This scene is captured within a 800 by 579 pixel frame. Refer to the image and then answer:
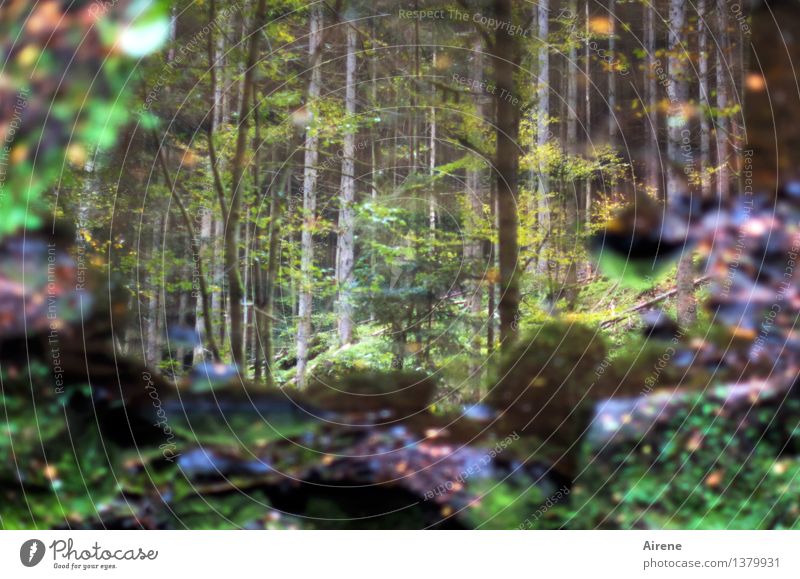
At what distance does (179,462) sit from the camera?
202 cm

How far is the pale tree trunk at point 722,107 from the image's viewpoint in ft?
6.96

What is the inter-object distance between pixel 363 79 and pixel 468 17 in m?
0.49

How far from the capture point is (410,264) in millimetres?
2256

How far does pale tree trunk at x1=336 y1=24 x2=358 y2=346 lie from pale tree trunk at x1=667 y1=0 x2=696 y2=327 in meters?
1.30

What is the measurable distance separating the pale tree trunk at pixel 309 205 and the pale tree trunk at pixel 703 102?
1.55 meters

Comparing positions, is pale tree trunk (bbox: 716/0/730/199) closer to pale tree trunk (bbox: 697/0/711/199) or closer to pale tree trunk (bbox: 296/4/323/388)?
pale tree trunk (bbox: 697/0/711/199)

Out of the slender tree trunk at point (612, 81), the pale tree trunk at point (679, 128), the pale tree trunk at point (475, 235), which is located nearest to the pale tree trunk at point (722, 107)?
the pale tree trunk at point (679, 128)

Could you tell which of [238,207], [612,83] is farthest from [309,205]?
[612,83]

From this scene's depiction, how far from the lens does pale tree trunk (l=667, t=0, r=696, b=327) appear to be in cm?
210

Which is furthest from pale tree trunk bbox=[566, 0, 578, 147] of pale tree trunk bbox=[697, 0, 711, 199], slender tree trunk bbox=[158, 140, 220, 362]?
slender tree trunk bbox=[158, 140, 220, 362]

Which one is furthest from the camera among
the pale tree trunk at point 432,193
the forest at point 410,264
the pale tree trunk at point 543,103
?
the pale tree trunk at point 432,193

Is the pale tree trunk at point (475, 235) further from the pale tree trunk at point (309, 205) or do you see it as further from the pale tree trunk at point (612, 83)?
the pale tree trunk at point (309, 205)

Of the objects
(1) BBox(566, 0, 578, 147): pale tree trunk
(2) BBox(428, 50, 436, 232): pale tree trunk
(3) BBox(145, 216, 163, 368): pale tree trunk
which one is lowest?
(3) BBox(145, 216, 163, 368): pale tree trunk

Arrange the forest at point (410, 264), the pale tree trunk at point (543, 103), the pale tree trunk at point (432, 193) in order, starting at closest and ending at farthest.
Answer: the forest at point (410, 264)
the pale tree trunk at point (543, 103)
the pale tree trunk at point (432, 193)
